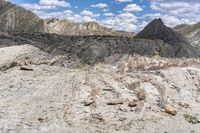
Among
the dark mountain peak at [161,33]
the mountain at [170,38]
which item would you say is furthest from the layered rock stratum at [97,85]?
the dark mountain peak at [161,33]

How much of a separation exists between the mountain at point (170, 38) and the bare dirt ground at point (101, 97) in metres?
9.38

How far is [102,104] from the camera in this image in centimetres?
2577

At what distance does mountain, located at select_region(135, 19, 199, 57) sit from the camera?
4784cm

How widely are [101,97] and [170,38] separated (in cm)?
2537

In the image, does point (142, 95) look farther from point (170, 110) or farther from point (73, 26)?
point (73, 26)

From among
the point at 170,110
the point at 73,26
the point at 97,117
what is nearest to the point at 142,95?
the point at 170,110

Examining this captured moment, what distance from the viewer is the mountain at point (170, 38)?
47.8 m

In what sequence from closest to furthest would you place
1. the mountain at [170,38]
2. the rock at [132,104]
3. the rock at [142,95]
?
1. the rock at [132,104]
2. the rock at [142,95]
3. the mountain at [170,38]

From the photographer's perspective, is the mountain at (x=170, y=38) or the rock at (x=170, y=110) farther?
the mountain at (x=170, y=38)

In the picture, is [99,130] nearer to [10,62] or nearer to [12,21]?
[10,62]

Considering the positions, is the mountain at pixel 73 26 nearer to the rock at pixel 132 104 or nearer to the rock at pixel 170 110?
the rock at pixel 132 104

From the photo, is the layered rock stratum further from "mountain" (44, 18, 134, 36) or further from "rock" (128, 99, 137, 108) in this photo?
"mountain" (44, 18, 134, 36)

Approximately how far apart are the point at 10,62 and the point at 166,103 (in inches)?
530

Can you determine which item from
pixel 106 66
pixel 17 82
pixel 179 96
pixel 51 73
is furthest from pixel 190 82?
pixel 17 82
